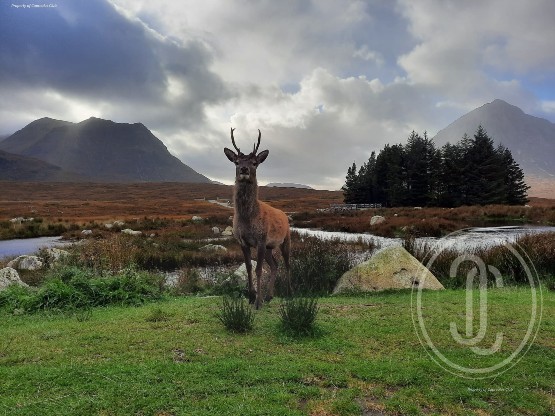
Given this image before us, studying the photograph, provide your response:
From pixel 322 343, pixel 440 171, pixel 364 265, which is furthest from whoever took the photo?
pixel 440 171

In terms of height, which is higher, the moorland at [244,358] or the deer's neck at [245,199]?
the deer's neck at [245,199]

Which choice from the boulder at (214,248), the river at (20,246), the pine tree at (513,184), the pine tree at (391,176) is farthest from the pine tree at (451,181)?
the river at (20,246)

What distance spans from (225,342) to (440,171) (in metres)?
61.2

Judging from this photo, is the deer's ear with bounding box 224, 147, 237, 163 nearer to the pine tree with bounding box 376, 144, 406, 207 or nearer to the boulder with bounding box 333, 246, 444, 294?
the boulder with bounding box 333, 246, 444, 294

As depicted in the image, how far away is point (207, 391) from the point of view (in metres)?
5.45

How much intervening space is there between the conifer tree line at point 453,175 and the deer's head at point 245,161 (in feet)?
184

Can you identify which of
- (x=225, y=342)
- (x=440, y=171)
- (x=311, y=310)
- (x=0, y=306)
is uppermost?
(x=440, y=171)

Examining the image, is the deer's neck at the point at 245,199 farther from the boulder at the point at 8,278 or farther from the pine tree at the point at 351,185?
the pine tree at the point at 351,185

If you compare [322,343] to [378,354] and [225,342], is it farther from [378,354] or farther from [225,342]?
[225,342]

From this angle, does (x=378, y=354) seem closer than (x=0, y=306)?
Yes

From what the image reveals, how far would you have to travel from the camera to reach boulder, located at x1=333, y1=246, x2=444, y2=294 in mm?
12938

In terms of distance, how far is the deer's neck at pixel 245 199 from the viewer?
973 centimetres

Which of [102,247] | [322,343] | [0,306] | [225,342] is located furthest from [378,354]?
[102,247]

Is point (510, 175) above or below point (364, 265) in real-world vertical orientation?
above
